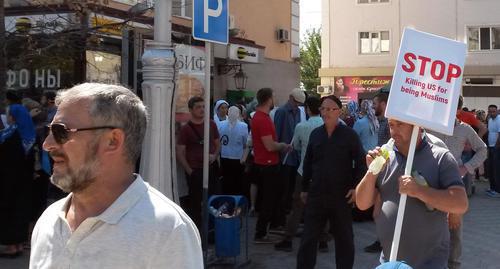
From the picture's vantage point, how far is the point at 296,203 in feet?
25.1

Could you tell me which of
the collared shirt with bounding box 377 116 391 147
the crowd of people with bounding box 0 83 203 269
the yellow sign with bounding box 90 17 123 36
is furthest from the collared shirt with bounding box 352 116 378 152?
the crowd of people with bounding box 0 83 203 269

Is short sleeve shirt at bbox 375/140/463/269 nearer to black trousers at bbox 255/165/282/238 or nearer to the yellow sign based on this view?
black trousers at bbox 255/165/282/238

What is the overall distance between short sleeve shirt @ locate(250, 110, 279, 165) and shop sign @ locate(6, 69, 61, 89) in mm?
5117

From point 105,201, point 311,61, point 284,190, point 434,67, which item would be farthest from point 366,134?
point 311,61

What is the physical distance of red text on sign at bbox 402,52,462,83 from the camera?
12.6 feet

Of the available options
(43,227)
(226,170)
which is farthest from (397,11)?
(43,227)

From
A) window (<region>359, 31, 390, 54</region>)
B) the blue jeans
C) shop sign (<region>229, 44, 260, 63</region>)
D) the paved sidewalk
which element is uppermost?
window (<region>359, 31, 390, 54</region>)

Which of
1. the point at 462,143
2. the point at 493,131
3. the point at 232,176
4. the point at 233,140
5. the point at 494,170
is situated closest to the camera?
the point at 462,143

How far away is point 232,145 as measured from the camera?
965 cm

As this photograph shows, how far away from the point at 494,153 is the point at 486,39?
844 inches

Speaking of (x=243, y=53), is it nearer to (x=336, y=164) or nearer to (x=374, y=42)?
(x=336, y=164)

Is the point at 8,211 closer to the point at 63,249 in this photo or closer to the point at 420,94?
the point at 420,94

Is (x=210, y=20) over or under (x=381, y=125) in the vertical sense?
over

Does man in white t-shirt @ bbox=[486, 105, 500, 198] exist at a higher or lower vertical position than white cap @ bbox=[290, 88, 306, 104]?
lower
